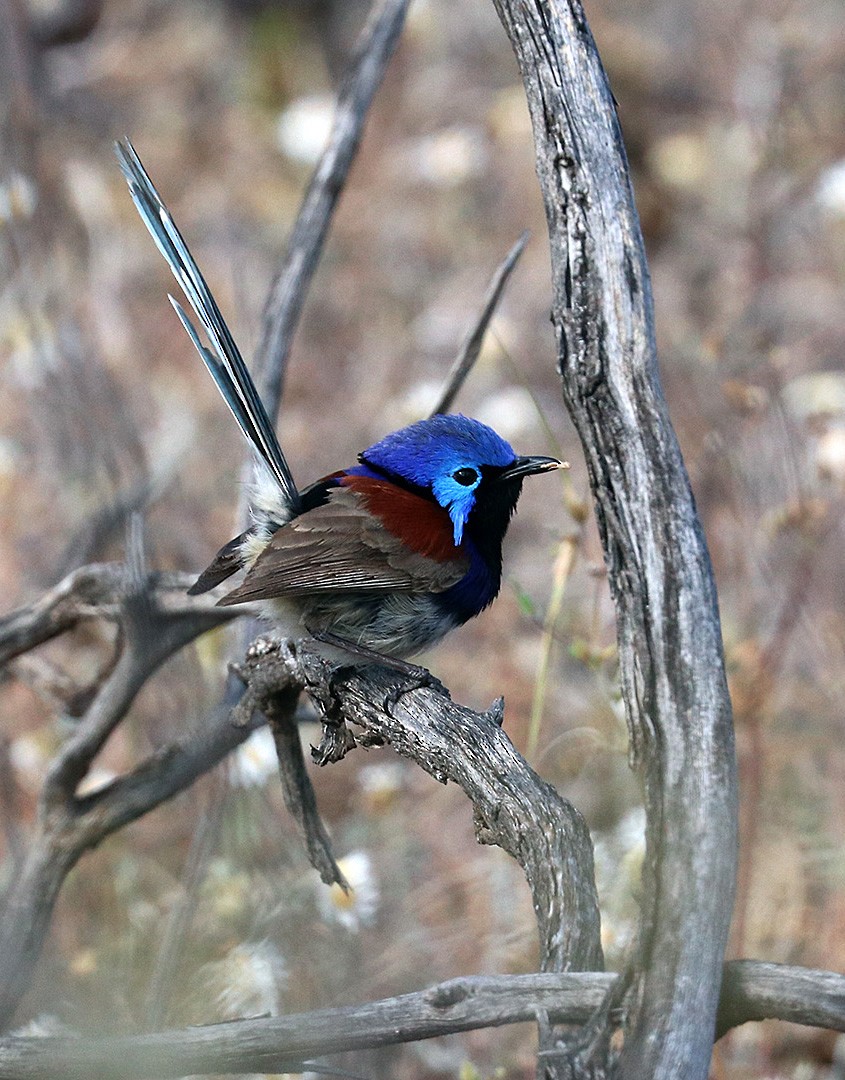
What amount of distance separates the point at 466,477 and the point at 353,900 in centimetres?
127

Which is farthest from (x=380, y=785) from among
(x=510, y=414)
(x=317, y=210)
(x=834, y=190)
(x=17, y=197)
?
(x=834, y=190)

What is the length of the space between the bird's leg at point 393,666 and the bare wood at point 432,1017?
0.82 metres

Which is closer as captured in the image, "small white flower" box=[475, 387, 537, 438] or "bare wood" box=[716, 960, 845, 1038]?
"bare wood" box=[716, 960, 845, 1038]

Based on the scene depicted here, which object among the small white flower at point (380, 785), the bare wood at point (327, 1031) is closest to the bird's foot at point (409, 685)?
the bare wood at point (327, 1031)

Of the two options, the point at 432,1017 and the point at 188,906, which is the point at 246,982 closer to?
the point at 188,906

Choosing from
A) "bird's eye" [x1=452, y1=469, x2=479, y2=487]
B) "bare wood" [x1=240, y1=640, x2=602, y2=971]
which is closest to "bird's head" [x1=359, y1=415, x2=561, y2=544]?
"bird's eye" [x1=452, y1=469, x2=479, y2=487]

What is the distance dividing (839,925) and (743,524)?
1.43 m

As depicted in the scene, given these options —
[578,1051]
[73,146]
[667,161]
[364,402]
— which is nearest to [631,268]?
[578,1051]

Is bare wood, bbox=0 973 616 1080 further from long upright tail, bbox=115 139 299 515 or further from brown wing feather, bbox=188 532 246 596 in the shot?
long upright tail, bbox=115 139 299 515

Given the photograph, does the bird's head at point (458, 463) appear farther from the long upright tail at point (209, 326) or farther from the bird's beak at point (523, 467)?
the long upright tail at point (209, 326)

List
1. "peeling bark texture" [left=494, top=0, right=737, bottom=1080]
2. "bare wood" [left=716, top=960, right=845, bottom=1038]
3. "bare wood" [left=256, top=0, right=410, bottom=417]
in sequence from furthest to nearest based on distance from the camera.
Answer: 1. "bare wood" [left=256, top=0, right=410, bottom=417]
2. "peeling bark texture" [left=494, top=0, right=737, bottom=1080]
3. "bare wood" [left=716, top=960, right=845, bottom=1038]

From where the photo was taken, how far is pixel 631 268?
7.52 feet

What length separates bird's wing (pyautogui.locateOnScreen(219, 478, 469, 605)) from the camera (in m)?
3.05

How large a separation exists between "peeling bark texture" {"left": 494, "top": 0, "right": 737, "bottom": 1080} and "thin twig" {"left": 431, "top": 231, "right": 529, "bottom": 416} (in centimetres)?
100
